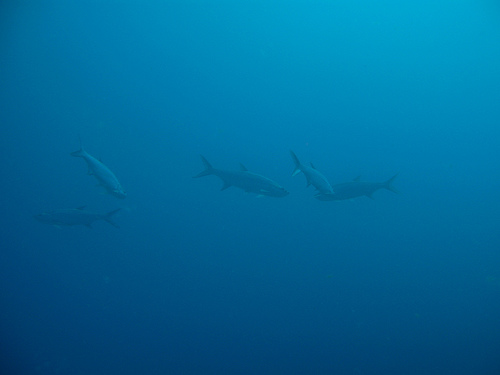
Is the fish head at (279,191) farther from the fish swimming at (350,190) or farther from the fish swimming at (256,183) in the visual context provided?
the fish swimming at (350,190)

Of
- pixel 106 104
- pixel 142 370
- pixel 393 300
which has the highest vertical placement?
pixel 106 104

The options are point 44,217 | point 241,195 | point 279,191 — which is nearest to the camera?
point 279,191

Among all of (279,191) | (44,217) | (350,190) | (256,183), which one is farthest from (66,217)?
(350,190)

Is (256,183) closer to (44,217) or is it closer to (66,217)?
(66,217)

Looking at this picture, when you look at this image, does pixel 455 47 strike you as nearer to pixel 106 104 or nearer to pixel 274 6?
pixel 274 6

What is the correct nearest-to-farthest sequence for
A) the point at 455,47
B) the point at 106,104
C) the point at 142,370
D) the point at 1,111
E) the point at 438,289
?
the point at 142,370 → the point at 438,289 → the point at 1,111 → the point at 106,104 → the point at 455,47

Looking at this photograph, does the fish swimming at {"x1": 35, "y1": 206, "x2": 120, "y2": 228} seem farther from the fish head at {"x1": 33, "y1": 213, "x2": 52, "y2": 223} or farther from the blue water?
the blue water

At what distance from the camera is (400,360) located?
24.5 ft

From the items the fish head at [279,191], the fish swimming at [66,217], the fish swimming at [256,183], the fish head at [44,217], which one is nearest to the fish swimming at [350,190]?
the fish head at [279,191]

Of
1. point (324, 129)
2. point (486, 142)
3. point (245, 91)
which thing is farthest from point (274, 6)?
point (486, 142)

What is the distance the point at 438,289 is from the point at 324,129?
29.1ft

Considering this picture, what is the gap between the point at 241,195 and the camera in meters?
10.8

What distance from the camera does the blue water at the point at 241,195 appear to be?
781cm

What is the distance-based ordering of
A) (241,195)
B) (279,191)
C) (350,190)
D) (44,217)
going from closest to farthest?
(279,191), (350,190), (44,217), (241,195)
